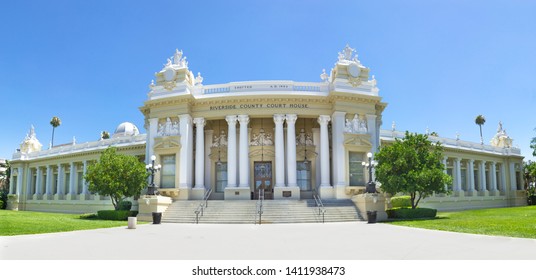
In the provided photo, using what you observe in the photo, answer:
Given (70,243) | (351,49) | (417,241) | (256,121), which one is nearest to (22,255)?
(70,243)

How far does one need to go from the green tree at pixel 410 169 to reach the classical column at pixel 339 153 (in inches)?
152

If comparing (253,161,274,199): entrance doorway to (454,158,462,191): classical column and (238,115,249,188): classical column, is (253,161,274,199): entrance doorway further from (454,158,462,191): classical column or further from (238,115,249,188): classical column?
(454,158,462,191): classical column

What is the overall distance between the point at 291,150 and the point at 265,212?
24.4ft

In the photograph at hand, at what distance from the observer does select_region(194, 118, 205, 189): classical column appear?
33438mm

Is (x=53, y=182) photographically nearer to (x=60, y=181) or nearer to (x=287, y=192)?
(x=60, y=181)

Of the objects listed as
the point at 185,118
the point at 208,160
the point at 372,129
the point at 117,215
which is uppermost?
the point at 185,118

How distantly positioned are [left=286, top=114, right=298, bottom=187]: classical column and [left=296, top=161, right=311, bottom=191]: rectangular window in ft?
8.70

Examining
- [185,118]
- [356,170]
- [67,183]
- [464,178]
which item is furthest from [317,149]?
[67,183]

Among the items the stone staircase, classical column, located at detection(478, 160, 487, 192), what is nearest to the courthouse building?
the stone staircase

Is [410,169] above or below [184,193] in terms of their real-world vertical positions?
above

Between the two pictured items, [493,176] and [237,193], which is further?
[493,176]

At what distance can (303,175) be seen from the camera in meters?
36.0

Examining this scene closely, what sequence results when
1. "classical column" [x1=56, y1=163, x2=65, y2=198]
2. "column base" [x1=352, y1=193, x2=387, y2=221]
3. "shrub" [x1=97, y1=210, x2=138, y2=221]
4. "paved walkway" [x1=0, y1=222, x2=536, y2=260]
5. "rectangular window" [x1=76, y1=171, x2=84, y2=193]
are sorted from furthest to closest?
"classical column" [x1=56, y1=163, x2=65, y2=198], "rectangular window" [x1=76, y1=171, x2=84, y2=193], "shrub" [x1=97, y1=210, x2=138, y2=221], "column base" [x1=352, y1=193, x2=387, y2=221], "paved walkway" [x1=0, y1=222, x2=536, y2=260]

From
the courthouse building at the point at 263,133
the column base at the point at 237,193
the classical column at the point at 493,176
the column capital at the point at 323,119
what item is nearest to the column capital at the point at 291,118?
the courthouse building at the point at 263,133
